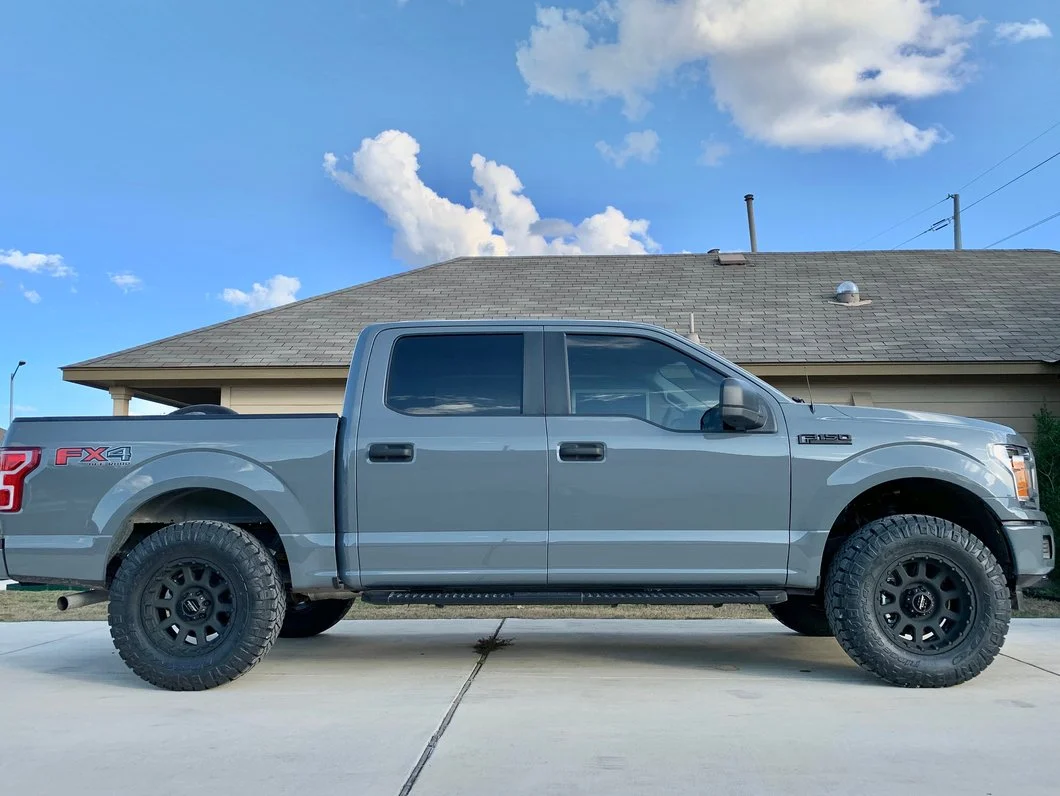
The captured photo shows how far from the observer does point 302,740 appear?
12.3 ft

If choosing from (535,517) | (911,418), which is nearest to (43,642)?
(535,517)

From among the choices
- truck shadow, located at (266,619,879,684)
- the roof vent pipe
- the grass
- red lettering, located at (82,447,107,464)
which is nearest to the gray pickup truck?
red lettering, located at (82,447,107,464)

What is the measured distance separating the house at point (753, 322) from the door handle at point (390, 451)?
19.2ft

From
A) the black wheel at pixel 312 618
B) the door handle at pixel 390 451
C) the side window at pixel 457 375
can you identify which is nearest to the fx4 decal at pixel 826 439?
the side window at pixel 457 375

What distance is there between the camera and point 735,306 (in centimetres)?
1257

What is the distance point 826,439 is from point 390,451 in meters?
2.40

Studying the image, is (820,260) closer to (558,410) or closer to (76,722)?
(558,410)

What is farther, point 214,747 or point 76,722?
point 76,722

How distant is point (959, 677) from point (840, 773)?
177 centimetres

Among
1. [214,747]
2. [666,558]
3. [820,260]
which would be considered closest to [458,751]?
[214,747]

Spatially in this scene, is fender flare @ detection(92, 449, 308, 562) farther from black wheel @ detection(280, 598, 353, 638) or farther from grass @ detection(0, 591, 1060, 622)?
grass @ detection(0, 591, 1060, 622)

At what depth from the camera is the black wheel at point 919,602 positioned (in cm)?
462

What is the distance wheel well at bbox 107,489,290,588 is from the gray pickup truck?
0.44 ft

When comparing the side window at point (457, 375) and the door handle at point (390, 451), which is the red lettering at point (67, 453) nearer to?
the door handle at point (390, 451)
